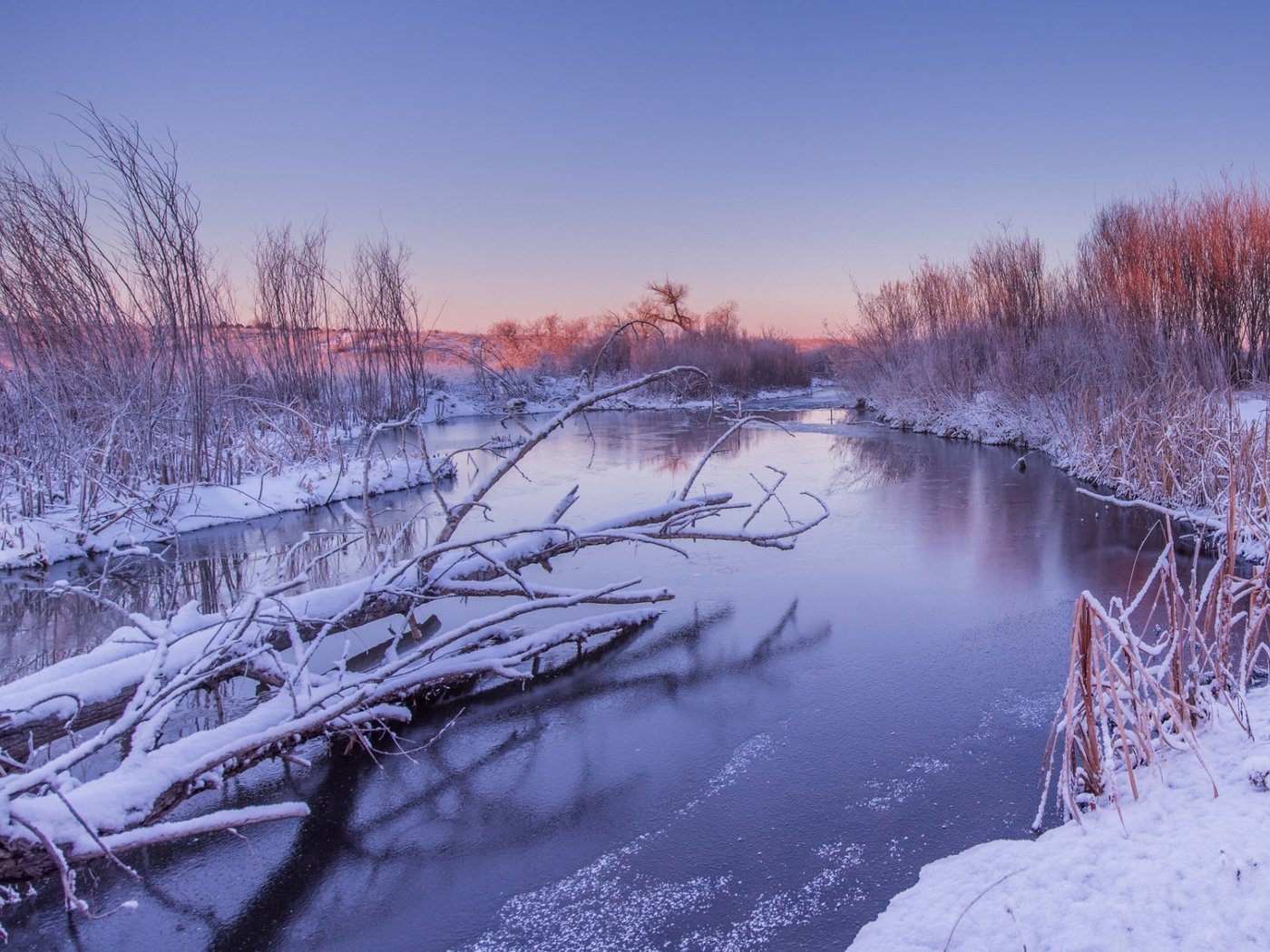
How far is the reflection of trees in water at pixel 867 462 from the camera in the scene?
1045 centimetres

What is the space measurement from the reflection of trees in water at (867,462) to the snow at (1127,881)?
737cm

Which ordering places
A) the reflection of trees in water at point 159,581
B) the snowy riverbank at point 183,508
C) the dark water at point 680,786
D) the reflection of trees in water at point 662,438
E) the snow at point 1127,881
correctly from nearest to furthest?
1. the snow at point 1127,881
2. the dark water at point 680,786
3. the reflection of trees in water at point 159,581
4. the snowy riverbank at point 183,508
5. the reflection of trees in water at point 662,438

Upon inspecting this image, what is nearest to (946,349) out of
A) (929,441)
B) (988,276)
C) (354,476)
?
Result: (988,276)

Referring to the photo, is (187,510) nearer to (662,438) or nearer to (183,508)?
(183,508)

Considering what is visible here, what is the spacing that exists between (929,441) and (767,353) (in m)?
17.8

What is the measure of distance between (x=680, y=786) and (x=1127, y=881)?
1547 millimetres

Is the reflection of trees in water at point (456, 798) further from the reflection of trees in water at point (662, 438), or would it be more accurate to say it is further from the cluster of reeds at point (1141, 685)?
the reflection of trees in water at point (662, 438)

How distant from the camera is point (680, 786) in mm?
3139

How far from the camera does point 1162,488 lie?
759 cm

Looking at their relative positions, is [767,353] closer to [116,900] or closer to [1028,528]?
[1028,528]

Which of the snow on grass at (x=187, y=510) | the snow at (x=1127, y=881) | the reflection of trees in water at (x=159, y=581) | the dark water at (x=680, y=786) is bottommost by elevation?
the dark water at (x=680, y=786)

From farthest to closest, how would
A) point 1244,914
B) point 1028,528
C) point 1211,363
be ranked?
point 1211,363, point 1028,528, point 1244,914

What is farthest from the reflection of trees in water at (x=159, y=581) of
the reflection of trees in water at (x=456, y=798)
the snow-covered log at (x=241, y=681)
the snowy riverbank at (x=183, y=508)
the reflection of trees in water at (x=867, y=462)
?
the reflection of trees in water at (x=867, y=462)

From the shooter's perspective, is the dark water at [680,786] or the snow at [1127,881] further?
the dark water at [680,786]
